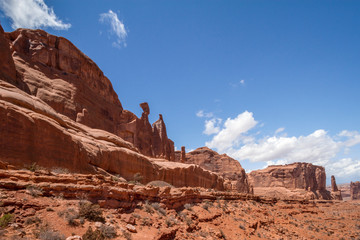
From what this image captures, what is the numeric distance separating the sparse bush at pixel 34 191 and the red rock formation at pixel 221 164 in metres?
60.4

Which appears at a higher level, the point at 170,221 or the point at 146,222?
the point at 146,222

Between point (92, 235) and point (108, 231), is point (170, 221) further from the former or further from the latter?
point (92, 235)

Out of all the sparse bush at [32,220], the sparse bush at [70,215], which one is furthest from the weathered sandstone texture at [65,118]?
the sparse bush at [32,220]

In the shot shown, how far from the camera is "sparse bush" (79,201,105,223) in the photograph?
314 inches

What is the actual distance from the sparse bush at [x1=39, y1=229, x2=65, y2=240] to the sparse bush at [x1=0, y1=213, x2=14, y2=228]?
847 millimetres

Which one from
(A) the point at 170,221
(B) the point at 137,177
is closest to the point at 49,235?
(A) the point at 170,221

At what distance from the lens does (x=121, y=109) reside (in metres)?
39.6

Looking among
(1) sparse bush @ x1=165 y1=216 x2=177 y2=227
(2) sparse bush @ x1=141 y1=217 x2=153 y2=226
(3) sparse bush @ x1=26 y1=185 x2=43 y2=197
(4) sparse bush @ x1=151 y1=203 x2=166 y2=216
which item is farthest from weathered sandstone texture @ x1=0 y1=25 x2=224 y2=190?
(1) sparse bush @ x1=165 y1=216 x2=177 y2=227

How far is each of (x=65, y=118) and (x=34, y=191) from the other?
530 inches

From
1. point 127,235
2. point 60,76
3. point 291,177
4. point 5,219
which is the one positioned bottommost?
point 127,235

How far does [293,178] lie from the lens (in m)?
87.2

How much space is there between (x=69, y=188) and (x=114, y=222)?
213 cm

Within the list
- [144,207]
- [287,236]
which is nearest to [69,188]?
[144,207]

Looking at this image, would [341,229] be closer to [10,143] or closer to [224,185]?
[224,185]
